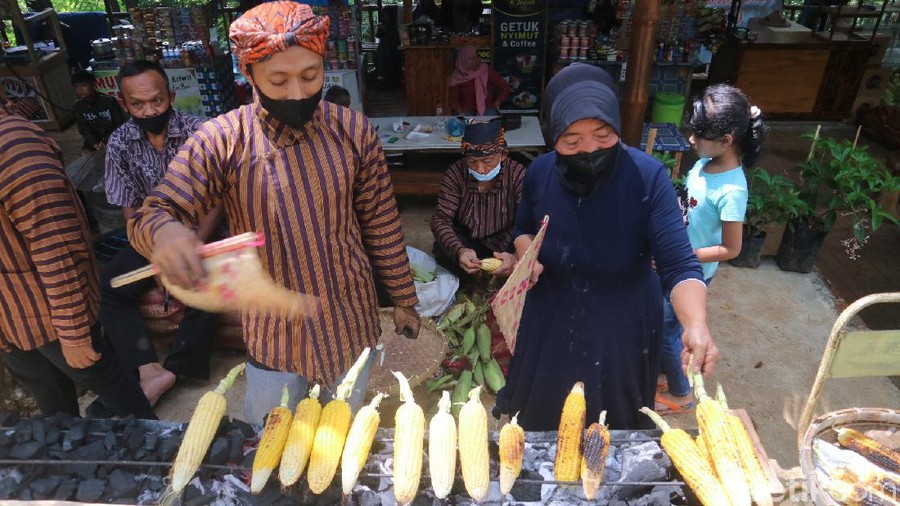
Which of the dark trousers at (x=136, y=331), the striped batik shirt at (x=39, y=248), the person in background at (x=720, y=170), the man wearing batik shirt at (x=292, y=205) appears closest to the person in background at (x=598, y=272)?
the man wearing batik shirt at (x=292, y=205)

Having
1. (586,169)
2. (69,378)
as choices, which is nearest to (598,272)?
(586,169)

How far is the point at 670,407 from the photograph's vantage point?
373 centimetres

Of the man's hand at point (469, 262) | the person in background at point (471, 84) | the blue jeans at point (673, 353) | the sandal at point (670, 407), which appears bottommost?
the sandal at point (670, 407)

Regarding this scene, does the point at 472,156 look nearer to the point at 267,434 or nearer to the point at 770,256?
the point at 267,434

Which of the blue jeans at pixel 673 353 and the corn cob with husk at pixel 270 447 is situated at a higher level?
the corn cob with husk at pixel 270 447

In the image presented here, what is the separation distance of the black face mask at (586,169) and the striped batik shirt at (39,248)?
2.14m

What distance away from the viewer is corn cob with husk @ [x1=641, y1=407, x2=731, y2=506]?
5.73 feet

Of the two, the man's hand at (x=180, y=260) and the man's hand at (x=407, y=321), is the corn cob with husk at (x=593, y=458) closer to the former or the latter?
the man's hand at (x=407, y=321)

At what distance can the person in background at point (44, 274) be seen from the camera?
7.62 feet

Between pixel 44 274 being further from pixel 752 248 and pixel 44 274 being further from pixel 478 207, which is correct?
pixel 752 248

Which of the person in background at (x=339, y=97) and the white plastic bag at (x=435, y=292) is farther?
the person in background at (x=339, y=97)

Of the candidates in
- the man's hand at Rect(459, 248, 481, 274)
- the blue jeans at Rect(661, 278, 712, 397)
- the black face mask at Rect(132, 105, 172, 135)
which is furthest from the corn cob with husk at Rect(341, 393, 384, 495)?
the black face mask at Rect(132, 105, 172, 135)

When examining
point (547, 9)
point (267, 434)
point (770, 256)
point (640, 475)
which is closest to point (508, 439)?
point (640, 475)

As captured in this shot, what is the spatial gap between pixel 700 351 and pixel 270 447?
60.0 inches
